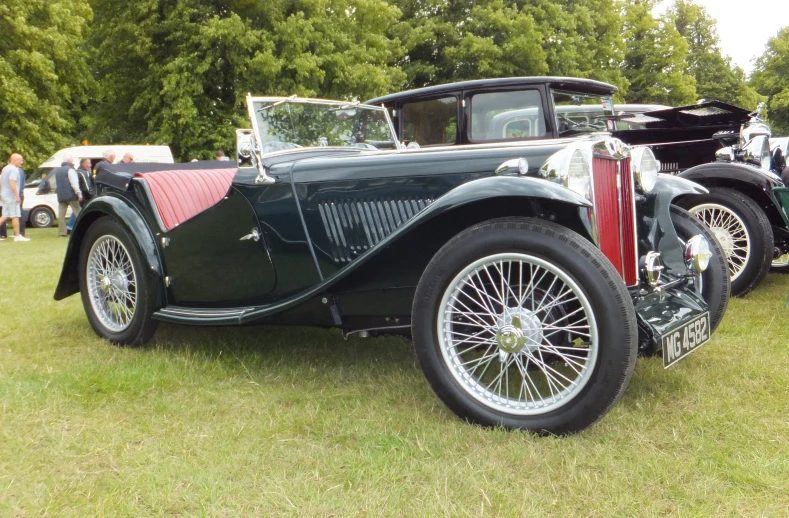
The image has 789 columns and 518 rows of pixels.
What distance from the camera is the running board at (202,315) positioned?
3.55 metres

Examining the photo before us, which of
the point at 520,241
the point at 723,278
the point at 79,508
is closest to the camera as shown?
the point at 79,508

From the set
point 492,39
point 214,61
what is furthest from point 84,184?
point 492,39

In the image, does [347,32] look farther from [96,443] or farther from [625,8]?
[96,443]

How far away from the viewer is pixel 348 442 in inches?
106

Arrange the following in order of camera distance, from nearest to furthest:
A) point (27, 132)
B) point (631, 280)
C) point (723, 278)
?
point (631, 280) < point (723, 278) < point (27, 132)

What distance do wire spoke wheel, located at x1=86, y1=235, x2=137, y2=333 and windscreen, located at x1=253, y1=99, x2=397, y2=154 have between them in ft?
4.00

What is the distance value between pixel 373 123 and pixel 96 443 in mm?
2591

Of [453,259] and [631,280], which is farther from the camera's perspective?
[631,280]

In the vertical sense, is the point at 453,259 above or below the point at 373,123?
below

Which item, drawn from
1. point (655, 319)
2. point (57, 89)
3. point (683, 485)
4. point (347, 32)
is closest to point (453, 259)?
point (655, 319)

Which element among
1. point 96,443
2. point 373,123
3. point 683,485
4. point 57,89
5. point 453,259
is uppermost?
point 57,89

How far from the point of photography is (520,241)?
263 centimetres

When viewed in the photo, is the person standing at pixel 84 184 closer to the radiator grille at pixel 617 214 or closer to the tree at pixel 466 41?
the radiator grille at pixel 617 214

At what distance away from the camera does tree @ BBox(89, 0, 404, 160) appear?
671 inches
